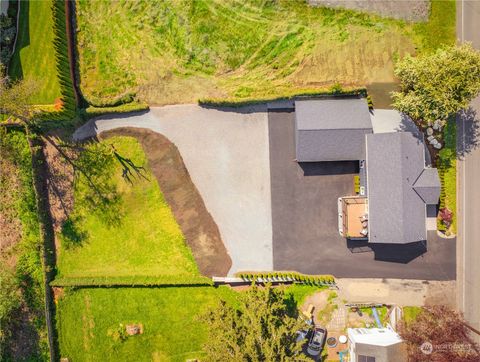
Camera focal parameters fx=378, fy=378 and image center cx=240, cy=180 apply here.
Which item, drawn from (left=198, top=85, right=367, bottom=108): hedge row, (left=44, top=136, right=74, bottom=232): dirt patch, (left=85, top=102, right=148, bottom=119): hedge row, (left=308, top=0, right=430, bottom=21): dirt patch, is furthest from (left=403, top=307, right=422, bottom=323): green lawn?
(left=44, top=136, right=74, bottom=232): dirt patch

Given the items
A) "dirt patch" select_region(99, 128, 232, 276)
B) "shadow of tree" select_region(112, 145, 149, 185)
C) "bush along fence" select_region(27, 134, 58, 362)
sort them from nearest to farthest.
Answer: "bush along fence" select_region(27, 134, 58, 362)
"dirt patch" select_region(99, 128, 232, 276)
"shadow of tree" select_region(112, 145, 149, 185)

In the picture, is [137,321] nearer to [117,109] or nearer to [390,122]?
[117,109]

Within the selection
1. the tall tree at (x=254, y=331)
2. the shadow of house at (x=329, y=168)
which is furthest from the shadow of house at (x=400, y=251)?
the tall tree at (x=254, y=331)

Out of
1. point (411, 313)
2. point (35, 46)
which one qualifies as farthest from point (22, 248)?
point (411, 313)

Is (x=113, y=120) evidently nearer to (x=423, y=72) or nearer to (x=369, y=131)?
(x=369, y=131)

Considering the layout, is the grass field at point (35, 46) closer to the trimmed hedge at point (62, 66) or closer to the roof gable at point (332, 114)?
the trimmed hedge at point (62, 66)

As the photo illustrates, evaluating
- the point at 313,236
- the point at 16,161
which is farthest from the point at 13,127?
the point at 313,236

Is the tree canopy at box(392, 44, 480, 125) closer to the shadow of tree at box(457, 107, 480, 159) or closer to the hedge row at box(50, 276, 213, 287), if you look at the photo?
the shadow of tree at box(457, 107, 480, 159)
